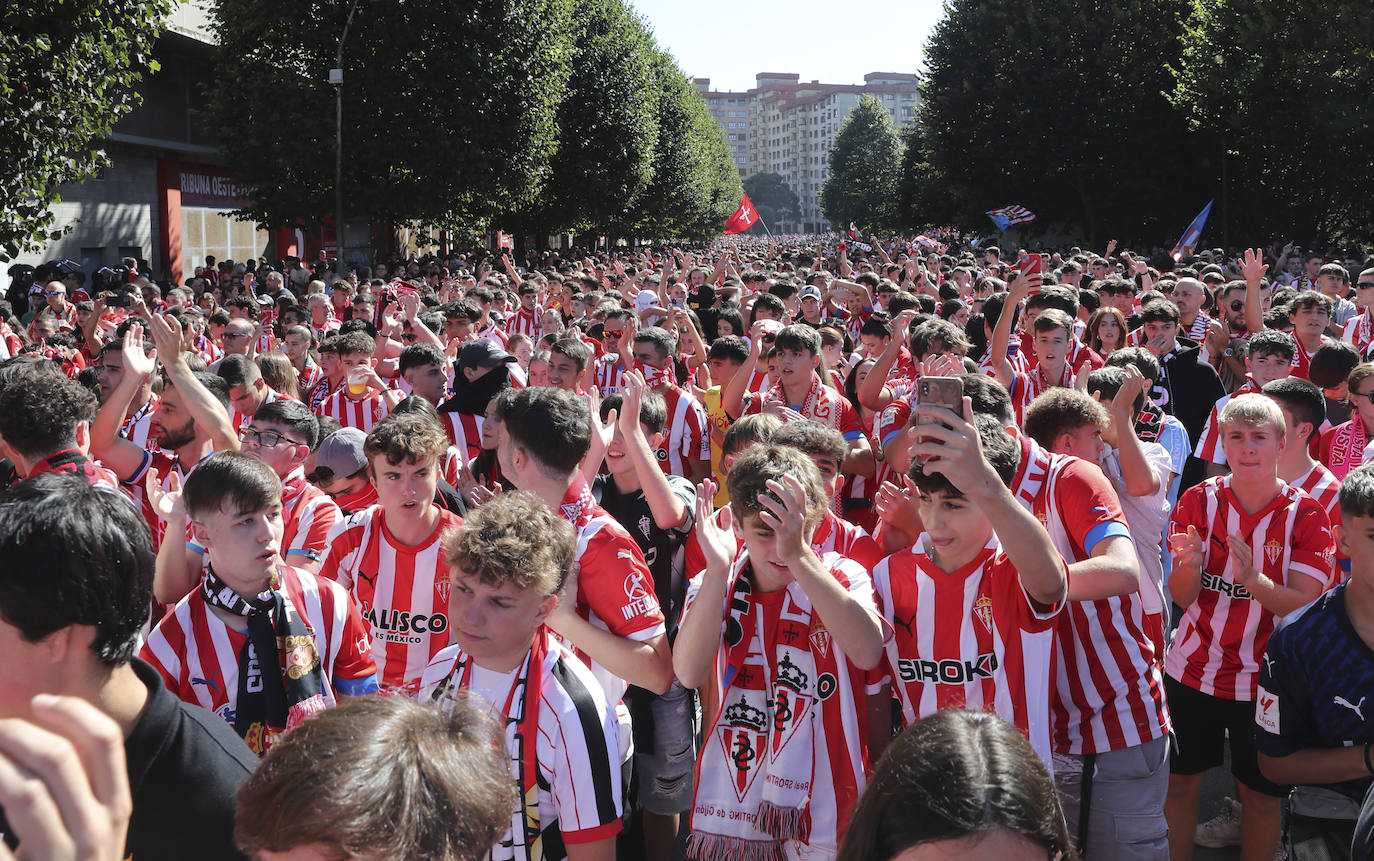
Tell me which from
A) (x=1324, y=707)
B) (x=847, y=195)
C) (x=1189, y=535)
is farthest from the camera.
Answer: (x=847, y=195)

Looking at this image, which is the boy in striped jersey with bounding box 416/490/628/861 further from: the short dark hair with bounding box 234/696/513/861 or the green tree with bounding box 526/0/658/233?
the green tree with bounding box 526/0/658/233

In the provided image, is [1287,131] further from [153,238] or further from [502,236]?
[502,236]

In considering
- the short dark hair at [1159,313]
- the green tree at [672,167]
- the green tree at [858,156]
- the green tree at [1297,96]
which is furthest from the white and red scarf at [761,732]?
the green tree at [858,156]

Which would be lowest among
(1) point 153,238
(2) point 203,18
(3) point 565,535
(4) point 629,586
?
(4) point 629,586

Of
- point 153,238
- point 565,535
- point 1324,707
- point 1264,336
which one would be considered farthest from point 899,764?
point 153,238

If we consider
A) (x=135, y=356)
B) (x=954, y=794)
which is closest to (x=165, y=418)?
(x=135, y=356)

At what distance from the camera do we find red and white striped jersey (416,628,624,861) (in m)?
2.65

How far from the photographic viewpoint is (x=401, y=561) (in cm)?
387

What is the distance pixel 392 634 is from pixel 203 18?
3145 cm

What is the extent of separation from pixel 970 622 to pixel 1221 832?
249cm

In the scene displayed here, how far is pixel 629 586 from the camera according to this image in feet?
11.2

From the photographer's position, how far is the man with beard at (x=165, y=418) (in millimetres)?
4910

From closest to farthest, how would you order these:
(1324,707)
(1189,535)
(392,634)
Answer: (1324,707) → (392,634) → (1189,535)

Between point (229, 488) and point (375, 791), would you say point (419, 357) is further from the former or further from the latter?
point (375, 791)
